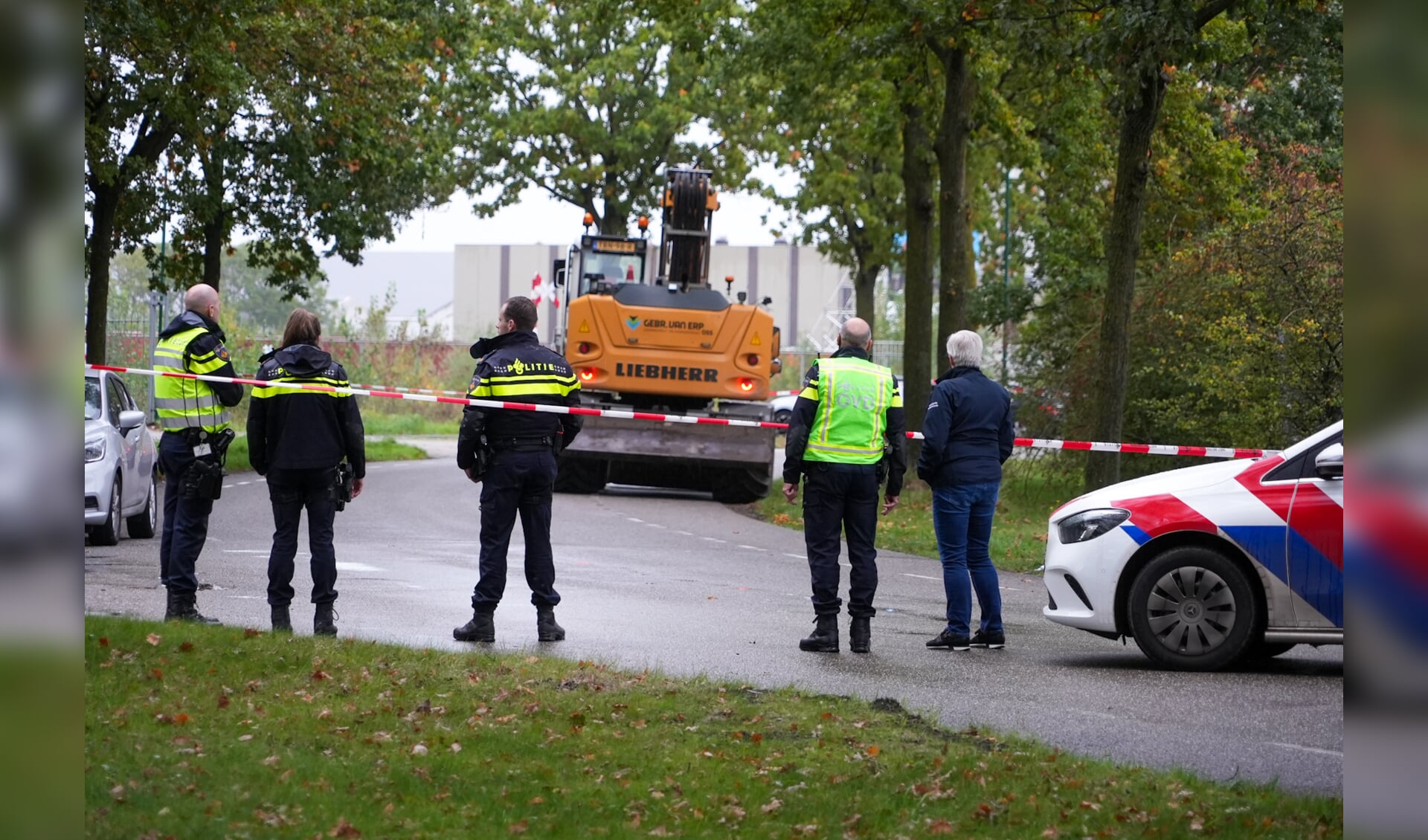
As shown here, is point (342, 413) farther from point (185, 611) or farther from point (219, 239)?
point (219, 239)

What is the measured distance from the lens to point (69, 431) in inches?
99.7

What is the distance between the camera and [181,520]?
10.2m

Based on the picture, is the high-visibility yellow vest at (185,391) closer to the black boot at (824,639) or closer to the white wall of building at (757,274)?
the black boot at (824,639)

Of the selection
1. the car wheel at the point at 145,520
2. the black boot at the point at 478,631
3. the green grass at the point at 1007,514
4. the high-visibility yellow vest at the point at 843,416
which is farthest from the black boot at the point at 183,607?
the green grass at the point at 1007,514

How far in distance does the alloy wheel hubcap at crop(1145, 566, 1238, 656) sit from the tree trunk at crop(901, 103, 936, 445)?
13.8 meters

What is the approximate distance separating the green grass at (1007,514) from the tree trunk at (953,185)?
98.6 inches

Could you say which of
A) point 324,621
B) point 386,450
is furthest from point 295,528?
point 386,450

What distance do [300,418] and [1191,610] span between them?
206 inches

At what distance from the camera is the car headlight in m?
9.84

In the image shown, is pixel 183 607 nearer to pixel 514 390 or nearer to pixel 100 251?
pixel 514 390

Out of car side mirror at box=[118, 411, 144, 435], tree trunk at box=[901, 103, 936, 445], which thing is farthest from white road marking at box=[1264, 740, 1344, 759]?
tree trunk at box=[901, 103, 936, 445]

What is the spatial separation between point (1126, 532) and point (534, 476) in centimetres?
348

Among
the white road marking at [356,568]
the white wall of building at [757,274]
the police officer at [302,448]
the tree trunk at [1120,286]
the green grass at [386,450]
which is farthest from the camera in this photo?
the white wall of building at [757,274]

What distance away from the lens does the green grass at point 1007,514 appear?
17469 millimetres
